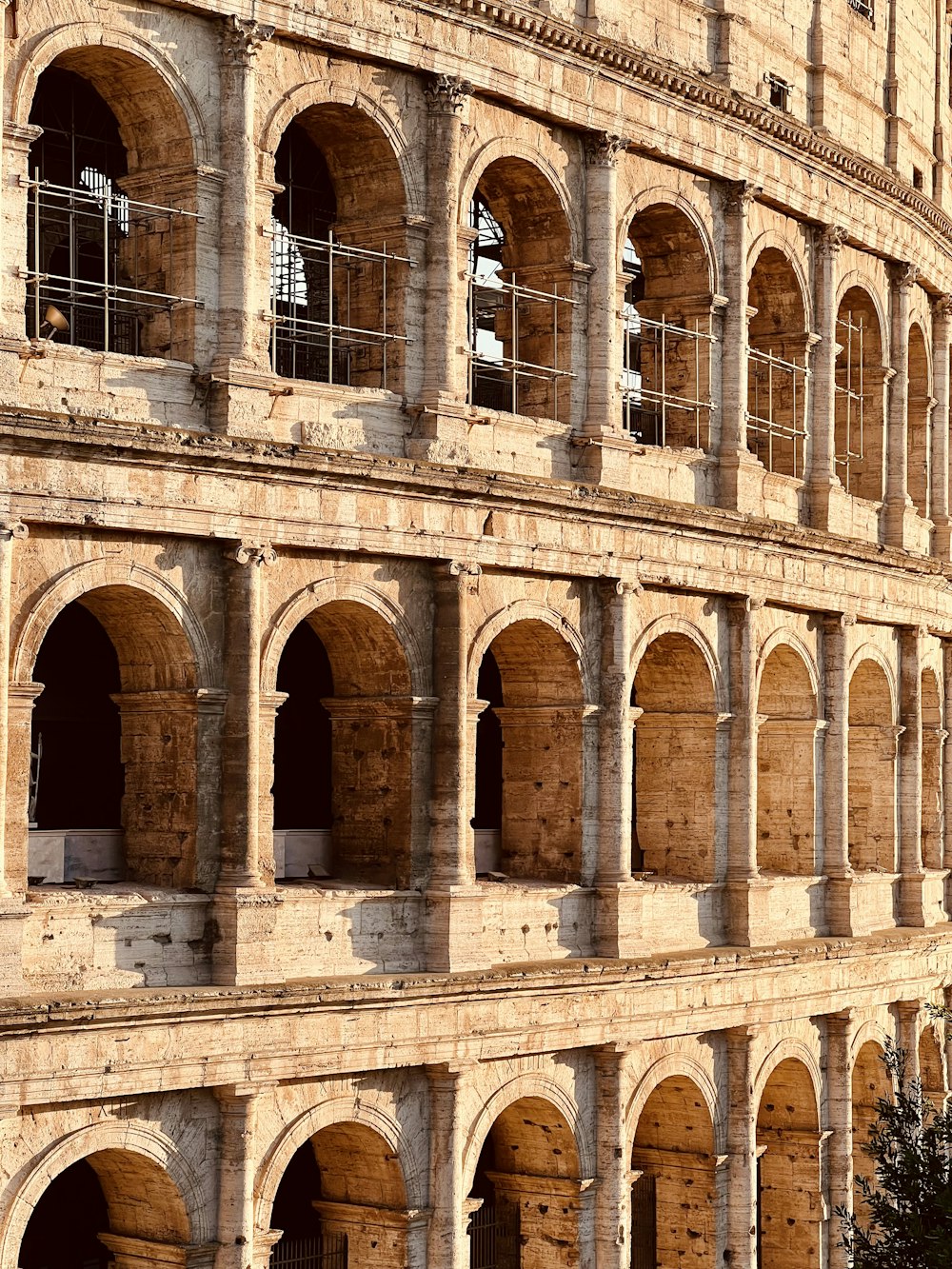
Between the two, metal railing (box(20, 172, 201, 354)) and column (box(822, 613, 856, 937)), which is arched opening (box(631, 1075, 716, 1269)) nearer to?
column (box(822, 613, 856, 937))

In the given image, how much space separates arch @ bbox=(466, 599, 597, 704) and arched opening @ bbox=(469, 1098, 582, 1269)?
433 cm

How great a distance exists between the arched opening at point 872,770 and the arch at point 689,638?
4770 millimetres

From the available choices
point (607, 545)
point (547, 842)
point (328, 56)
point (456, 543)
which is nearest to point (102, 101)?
point (328, 56)

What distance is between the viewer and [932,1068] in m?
33.0

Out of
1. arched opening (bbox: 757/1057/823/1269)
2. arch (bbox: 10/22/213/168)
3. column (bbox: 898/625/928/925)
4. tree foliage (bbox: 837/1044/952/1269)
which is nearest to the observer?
arch (bbox: 10/22/213/168)

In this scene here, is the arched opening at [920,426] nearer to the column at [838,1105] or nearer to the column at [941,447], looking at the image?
the column at [941,447]

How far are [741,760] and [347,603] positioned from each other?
260 inches

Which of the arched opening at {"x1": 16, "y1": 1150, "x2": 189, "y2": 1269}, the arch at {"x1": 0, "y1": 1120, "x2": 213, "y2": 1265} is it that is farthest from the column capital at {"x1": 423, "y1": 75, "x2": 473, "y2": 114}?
the arched opening at {"x1": 16, "y1": 1150, "x2": 189, "y2": 1269}

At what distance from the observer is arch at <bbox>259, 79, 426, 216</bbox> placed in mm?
21797

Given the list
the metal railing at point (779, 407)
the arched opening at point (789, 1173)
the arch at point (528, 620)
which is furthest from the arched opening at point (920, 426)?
the arch at point (528, 620)

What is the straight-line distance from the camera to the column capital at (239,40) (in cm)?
Result: 2131

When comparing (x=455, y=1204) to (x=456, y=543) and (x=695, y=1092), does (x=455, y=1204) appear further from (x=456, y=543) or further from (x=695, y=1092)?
(x=456, y=543)

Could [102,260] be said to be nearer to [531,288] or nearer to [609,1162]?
[531,288]

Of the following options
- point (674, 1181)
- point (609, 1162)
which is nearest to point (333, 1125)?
point (609, 1162)
